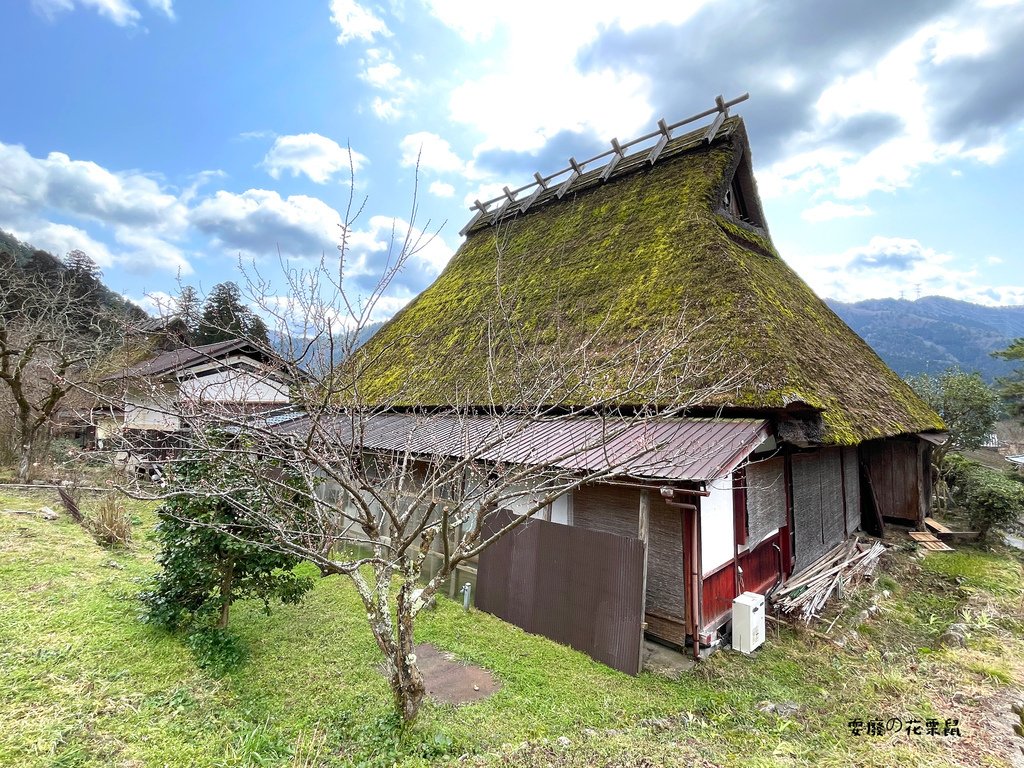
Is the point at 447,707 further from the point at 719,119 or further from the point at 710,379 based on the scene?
the point at 719,119

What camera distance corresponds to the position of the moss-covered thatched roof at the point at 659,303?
591cm

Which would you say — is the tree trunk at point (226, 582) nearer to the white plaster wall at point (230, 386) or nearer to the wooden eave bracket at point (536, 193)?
the white plaster wall at point (230, 386)

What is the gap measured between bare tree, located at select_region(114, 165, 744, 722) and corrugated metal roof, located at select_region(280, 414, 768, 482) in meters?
0.03

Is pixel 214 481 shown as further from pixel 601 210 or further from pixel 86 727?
pixel 601 210

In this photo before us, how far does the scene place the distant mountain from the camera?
350 ft

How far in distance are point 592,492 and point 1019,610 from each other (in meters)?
5.70

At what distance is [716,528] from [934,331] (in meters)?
173

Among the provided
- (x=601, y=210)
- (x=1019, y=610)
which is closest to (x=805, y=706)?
(x=1019, y=610)

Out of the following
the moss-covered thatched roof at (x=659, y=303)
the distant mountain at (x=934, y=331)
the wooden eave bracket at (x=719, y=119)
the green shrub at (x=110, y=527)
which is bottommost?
the green shrub at (x=110, y=527)

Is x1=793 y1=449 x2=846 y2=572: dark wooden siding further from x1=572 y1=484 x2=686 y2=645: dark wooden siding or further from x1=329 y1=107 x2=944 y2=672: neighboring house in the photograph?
x1=572 y1=484 x2=686 y2=645: dark wooden siding

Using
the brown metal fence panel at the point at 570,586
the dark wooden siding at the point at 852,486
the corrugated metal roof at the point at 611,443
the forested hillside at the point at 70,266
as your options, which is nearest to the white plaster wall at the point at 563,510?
the brown metal fence panel at the point at 570,586

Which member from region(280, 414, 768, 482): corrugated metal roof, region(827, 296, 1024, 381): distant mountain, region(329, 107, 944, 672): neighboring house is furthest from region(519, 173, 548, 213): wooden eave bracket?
region(827, 296, 1024, 381): distant mountain

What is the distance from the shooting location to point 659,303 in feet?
23.4

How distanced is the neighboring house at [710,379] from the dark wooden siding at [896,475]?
0.11 ft
